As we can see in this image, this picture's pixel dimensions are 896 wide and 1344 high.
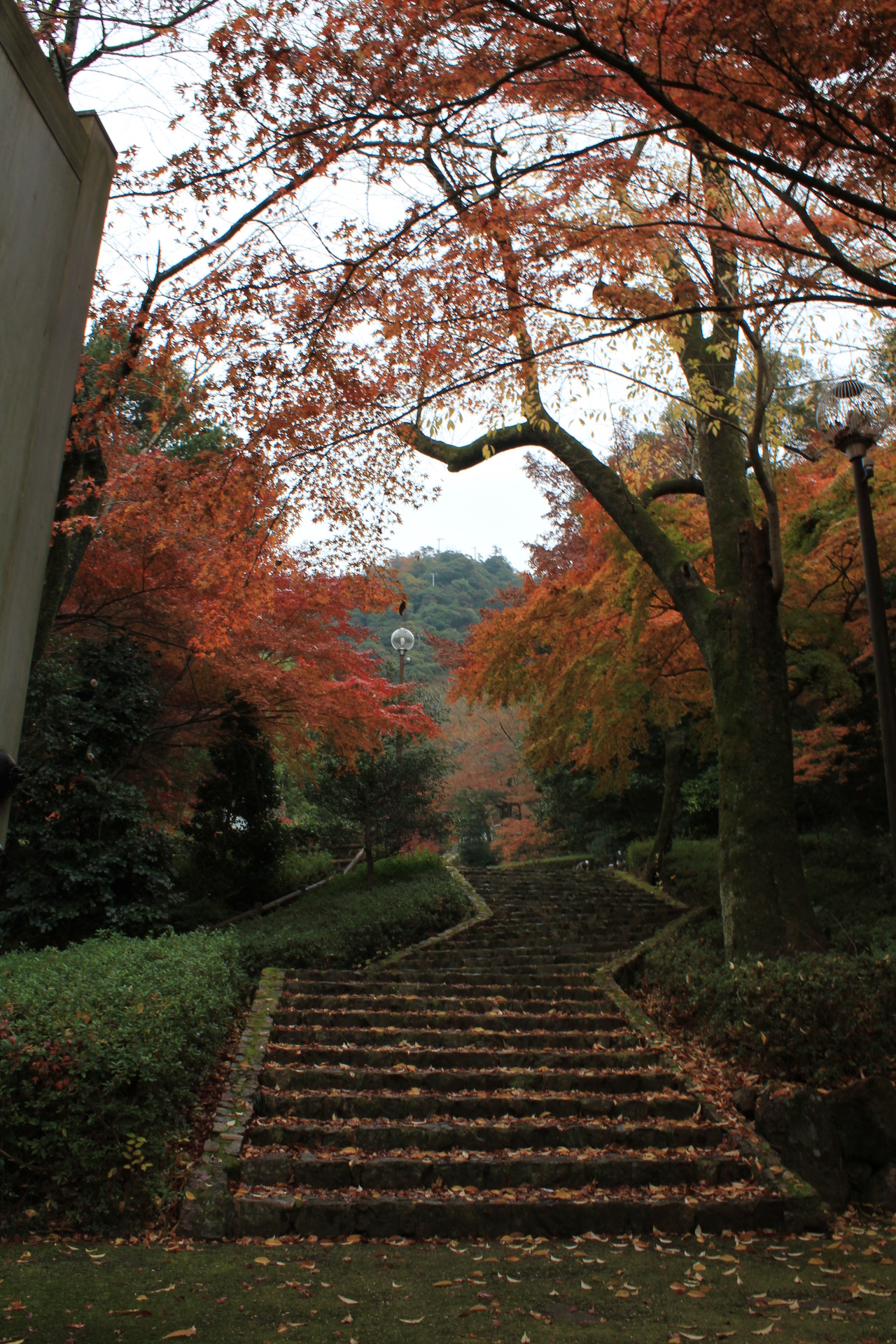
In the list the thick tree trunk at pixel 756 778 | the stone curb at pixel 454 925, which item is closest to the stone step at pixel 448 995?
the stone curb at pixel 454 925

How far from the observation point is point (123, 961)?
7.20m

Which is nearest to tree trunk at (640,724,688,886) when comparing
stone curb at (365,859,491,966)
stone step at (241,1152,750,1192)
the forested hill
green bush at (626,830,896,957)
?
green bush at (626,830,896,957)

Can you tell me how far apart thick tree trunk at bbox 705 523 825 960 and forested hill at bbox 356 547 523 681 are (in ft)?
85.6

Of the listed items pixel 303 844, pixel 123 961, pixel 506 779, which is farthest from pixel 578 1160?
pixel 506 779

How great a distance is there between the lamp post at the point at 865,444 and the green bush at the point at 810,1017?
1.47 metres

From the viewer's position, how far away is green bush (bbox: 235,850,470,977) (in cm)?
1043

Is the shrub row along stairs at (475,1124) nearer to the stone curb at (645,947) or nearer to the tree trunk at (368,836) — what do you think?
the stone curb at (645,947)

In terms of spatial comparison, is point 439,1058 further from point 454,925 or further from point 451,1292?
point 454,925

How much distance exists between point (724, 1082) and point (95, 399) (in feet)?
25.2

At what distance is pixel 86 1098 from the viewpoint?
5.21 metres

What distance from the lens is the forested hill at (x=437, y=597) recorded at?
1713 inches

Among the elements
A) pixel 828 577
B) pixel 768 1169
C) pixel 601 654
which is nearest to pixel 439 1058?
pixel 768 1169

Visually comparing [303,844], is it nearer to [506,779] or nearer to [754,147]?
[506,779]

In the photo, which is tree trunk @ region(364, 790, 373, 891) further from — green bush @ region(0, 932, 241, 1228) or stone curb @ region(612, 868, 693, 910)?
green bush @ region(0, 932, 241, 1228)
